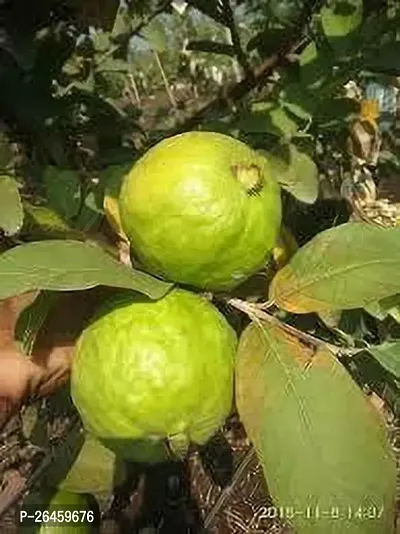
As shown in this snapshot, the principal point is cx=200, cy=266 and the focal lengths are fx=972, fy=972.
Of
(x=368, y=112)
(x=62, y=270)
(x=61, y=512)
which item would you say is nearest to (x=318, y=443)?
(x=62, y=270)

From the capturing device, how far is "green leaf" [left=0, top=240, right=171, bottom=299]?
0.68m

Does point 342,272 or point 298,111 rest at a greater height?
point 342,272

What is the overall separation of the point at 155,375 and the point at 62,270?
0.11m

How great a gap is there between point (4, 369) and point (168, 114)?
1526 mm

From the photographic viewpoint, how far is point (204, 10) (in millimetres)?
1628

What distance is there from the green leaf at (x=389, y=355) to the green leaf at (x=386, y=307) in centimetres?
11

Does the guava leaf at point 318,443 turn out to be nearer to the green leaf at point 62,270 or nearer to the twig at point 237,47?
the green leaf at point 62,270

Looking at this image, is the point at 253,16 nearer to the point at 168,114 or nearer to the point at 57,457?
the point at 168,114

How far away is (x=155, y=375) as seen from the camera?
2.38 ft

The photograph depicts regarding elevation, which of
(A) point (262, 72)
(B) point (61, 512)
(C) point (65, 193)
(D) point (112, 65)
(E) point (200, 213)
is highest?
(E) point (200, 213)

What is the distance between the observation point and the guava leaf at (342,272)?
2.42ft

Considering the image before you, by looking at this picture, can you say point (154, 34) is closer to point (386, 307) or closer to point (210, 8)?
point (210, 8)

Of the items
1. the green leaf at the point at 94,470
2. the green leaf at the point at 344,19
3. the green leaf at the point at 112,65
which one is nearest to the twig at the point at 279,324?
the green leaf at the point at 94,470

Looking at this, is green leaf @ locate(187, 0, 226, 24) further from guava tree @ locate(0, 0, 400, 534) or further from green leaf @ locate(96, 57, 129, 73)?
green leaf @ locate(96, 57, 129, 73)
